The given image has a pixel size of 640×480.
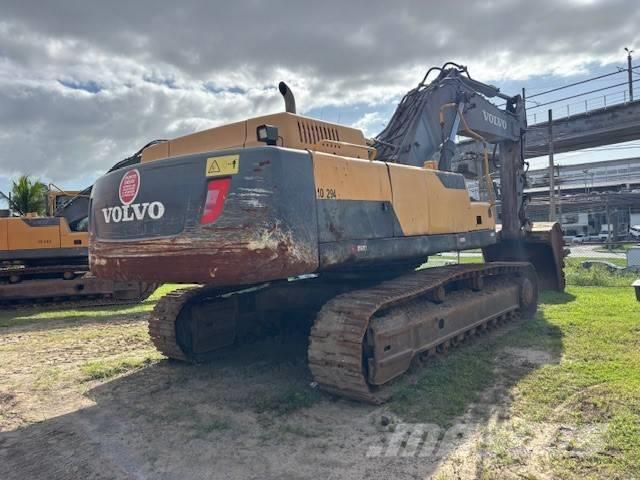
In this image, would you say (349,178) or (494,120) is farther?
(494,120)

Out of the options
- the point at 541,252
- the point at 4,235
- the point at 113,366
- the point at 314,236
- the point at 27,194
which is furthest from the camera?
the point at 27,194

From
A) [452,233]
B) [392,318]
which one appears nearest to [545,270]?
[452,233]

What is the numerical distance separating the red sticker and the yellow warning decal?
73 centimetres

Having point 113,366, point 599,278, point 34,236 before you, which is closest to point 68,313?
point 34,236

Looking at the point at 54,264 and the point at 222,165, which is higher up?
the point at 222,165

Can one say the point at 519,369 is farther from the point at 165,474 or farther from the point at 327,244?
the point at 165,474

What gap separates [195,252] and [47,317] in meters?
7.75

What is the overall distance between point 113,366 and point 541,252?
25.7 feet

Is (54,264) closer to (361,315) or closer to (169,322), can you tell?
(169,322)

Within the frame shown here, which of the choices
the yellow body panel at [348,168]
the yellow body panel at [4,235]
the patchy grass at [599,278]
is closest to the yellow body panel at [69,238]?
the yellow body panel at [4,235]

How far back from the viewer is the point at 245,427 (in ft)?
13.4

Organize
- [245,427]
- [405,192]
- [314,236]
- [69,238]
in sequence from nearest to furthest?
[245,427]
[314,236]
[405,192]
[69,238]

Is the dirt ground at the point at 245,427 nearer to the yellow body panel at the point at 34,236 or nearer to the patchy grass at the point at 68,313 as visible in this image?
the patchy grass at the point at 68,313

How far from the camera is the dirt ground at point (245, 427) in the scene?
3.39 m
